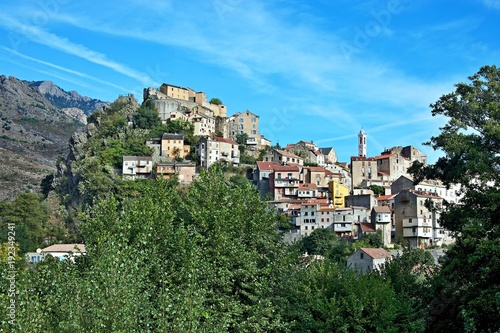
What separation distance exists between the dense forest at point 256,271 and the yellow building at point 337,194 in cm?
6824

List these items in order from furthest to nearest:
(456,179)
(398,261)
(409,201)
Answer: (409,201), (398,261), (456,179)

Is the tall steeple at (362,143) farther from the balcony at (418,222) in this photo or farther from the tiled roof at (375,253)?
the tiled roof at (375,253)

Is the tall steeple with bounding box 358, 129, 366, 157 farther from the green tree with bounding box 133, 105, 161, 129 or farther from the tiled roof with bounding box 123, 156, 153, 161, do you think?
the tiled roof with bounding box 123, 156, 153, 161

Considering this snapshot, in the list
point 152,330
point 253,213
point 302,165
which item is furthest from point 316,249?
point 152,330

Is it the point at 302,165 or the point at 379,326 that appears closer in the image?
the point at 379,326

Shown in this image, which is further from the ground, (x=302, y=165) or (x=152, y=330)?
(x=302, y=165)

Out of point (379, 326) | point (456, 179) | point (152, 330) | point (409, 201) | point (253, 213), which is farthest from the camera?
point (409, 201)

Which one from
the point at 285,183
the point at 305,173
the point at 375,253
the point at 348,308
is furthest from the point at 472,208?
the point at 305,173

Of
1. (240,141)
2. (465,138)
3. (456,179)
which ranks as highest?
(240,141)

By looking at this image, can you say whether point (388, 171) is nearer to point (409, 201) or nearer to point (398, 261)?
point (409, 201)

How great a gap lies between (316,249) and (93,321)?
64.3m

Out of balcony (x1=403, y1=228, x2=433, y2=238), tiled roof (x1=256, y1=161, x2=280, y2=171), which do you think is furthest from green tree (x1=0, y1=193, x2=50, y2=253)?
balcony (x1=403, y1=228, x2=433, y2=238)

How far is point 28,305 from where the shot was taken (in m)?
13.0

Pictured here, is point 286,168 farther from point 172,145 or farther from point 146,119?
point 146,119
